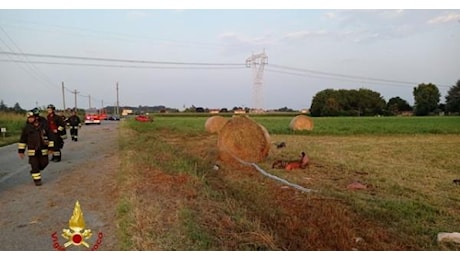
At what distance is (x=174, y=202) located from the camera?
601 cm

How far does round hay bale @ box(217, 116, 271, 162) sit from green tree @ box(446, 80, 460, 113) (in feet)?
271

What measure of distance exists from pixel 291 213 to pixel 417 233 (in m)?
1.62

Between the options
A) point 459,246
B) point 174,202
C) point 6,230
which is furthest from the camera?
point 174,202

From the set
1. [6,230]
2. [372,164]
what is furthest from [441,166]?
[6,230]

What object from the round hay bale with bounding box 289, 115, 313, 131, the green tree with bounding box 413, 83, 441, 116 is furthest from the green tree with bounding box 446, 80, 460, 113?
the round hay bale with bounding box 289, 115, 313, 131

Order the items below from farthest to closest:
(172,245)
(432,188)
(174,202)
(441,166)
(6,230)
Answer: (441,166) → (432,188) → (174,202) → (6,230) → (172,245)

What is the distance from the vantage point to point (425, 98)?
9725cm

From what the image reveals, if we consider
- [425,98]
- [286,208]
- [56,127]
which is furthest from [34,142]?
[425,98]

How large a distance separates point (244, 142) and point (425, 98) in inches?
3802

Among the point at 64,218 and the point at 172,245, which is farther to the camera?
the point at 64,218

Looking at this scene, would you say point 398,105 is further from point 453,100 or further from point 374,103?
point 453,100

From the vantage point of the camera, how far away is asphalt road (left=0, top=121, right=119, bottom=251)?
4602 mm

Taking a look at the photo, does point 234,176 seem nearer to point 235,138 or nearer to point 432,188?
point 235,138

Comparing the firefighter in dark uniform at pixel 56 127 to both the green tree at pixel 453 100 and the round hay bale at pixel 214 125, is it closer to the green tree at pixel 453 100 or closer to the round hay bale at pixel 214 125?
the round hay bale at pixel 214 125
